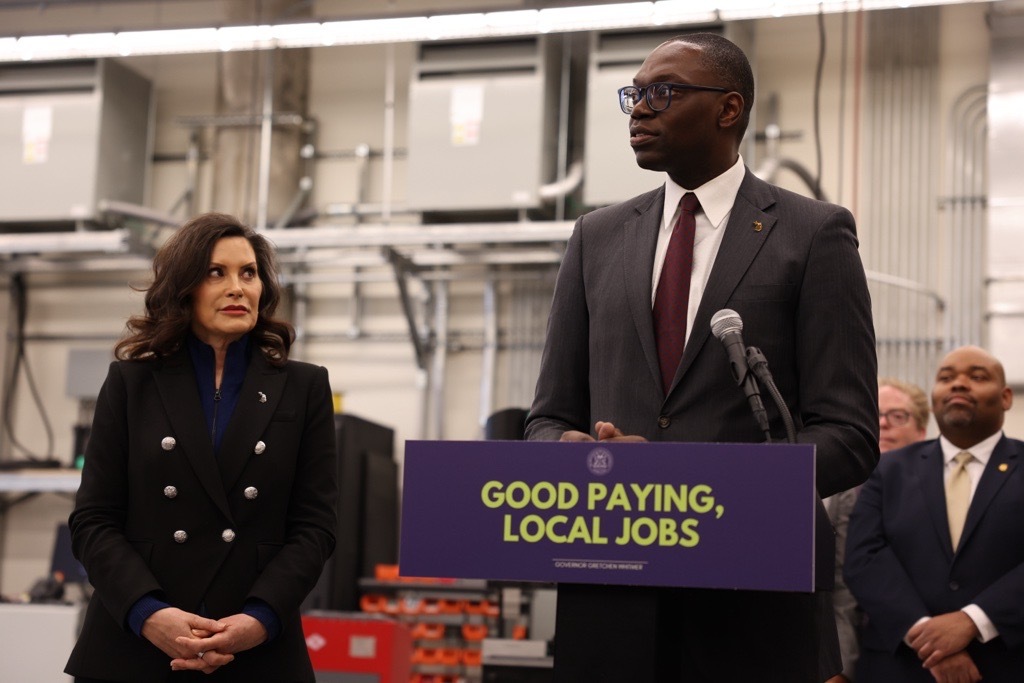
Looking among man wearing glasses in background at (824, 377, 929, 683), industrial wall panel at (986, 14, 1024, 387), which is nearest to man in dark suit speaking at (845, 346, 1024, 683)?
man wearing glasses in background at (824, 377, 929, 683)

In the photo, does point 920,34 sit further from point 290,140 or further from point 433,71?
point 290,140

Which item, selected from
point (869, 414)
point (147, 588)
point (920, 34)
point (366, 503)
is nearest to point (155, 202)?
point (366, 503)

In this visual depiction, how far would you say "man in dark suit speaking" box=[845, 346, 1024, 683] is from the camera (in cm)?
322

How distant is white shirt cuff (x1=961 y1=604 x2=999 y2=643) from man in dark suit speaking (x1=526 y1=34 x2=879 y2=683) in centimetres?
169

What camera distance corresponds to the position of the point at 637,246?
6.11ft

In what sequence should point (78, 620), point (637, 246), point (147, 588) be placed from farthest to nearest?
point (78, 620)
point (147, 588)
point (637, 246)

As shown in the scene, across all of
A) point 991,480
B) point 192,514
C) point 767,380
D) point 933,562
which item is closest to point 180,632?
point 192,514

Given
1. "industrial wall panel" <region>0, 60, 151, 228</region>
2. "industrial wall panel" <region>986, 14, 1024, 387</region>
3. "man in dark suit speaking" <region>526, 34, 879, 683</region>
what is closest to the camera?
"man in dark suit speaking" <region>526, 34, 879, 683</region>

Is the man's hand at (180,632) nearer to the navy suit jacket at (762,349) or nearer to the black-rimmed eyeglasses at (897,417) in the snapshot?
the navy suit jacket at (762,349)

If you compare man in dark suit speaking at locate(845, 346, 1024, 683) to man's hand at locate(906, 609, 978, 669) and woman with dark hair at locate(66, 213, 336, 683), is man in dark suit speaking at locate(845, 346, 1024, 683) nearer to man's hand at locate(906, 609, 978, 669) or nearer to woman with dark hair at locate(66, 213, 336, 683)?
man's hand at locate(906, 609, 978, 669)

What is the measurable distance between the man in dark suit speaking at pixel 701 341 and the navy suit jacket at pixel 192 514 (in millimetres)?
553

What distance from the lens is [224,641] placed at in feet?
6.72

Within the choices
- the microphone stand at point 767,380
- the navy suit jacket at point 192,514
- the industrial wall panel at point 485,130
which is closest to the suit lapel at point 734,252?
the microphone stand at point 767,380

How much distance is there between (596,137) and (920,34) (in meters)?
1.81
